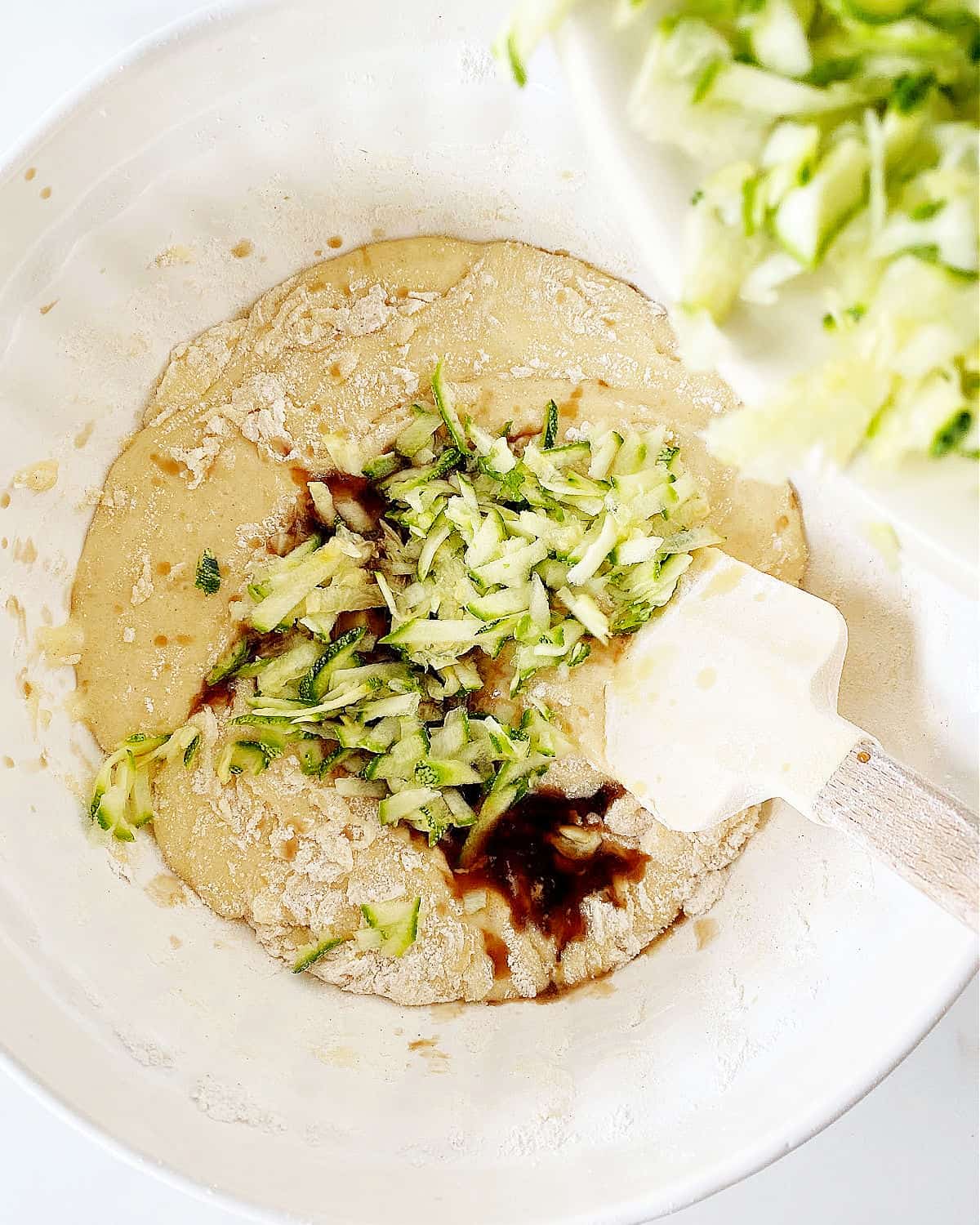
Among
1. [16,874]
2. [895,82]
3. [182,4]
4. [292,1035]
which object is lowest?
[292,1035]

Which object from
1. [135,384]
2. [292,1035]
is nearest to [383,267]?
[135,384]

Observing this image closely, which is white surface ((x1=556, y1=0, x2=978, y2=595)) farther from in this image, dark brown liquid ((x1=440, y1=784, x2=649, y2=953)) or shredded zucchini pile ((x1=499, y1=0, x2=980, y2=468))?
dark brown liquid ((x1=440, y1=784, x2=649, y2=953))

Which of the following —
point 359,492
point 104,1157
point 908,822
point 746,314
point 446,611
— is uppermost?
point 746,314

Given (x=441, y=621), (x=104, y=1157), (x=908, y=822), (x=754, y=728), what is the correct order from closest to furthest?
(x=908, y=822)
(x=754, y=728)
(x=441, y=621)
(x=104, y=1157)

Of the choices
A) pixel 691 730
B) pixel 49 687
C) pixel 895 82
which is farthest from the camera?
pixel 49 687

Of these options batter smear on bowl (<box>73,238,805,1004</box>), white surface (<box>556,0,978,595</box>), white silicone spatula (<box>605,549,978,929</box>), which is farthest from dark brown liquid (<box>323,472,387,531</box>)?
white surface (<box>556,0,978,595</box>)

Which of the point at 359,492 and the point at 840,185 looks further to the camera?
the point at 359,492

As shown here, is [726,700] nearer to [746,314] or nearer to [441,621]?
[441,621]

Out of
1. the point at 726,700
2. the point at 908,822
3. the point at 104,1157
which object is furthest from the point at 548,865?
the point at 104,1157

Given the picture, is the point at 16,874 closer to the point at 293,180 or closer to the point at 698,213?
the point at 293,180
